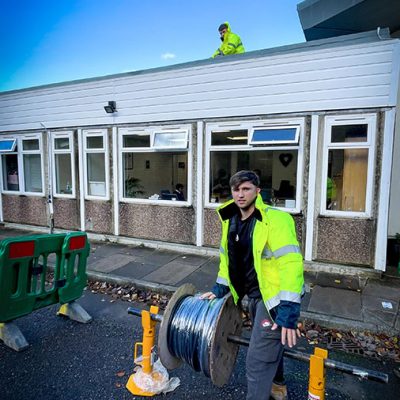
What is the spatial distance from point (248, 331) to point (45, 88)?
8609 millimetres

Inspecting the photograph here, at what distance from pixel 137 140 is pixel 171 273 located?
368 centimetres

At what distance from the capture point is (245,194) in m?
2.42

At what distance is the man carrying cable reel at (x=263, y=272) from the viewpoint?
85.4 inches

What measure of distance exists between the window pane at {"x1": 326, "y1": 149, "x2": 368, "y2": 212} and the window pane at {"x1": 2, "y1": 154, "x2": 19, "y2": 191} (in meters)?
9.54

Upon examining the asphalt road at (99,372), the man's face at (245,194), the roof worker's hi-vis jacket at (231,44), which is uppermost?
the roof worker's hi-vis jacket at (231,44)

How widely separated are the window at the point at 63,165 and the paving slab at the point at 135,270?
12.3 feet

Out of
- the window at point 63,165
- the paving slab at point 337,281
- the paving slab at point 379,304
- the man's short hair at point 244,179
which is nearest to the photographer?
the man's short hair at point 244,179

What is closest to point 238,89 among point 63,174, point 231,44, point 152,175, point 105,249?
point 231,44

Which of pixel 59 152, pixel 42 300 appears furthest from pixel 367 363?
pixel 59 152

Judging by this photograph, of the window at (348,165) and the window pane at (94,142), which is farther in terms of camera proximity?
the window pane at (94,142)

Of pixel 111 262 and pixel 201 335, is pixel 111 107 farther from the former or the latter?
pixel 201 335

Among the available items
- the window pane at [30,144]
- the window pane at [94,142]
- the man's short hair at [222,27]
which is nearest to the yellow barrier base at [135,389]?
the window pane at [94,142]

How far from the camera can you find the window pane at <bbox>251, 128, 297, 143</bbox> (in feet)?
20.3

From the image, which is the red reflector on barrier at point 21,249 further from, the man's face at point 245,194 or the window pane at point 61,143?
the window pane at point 61,143
